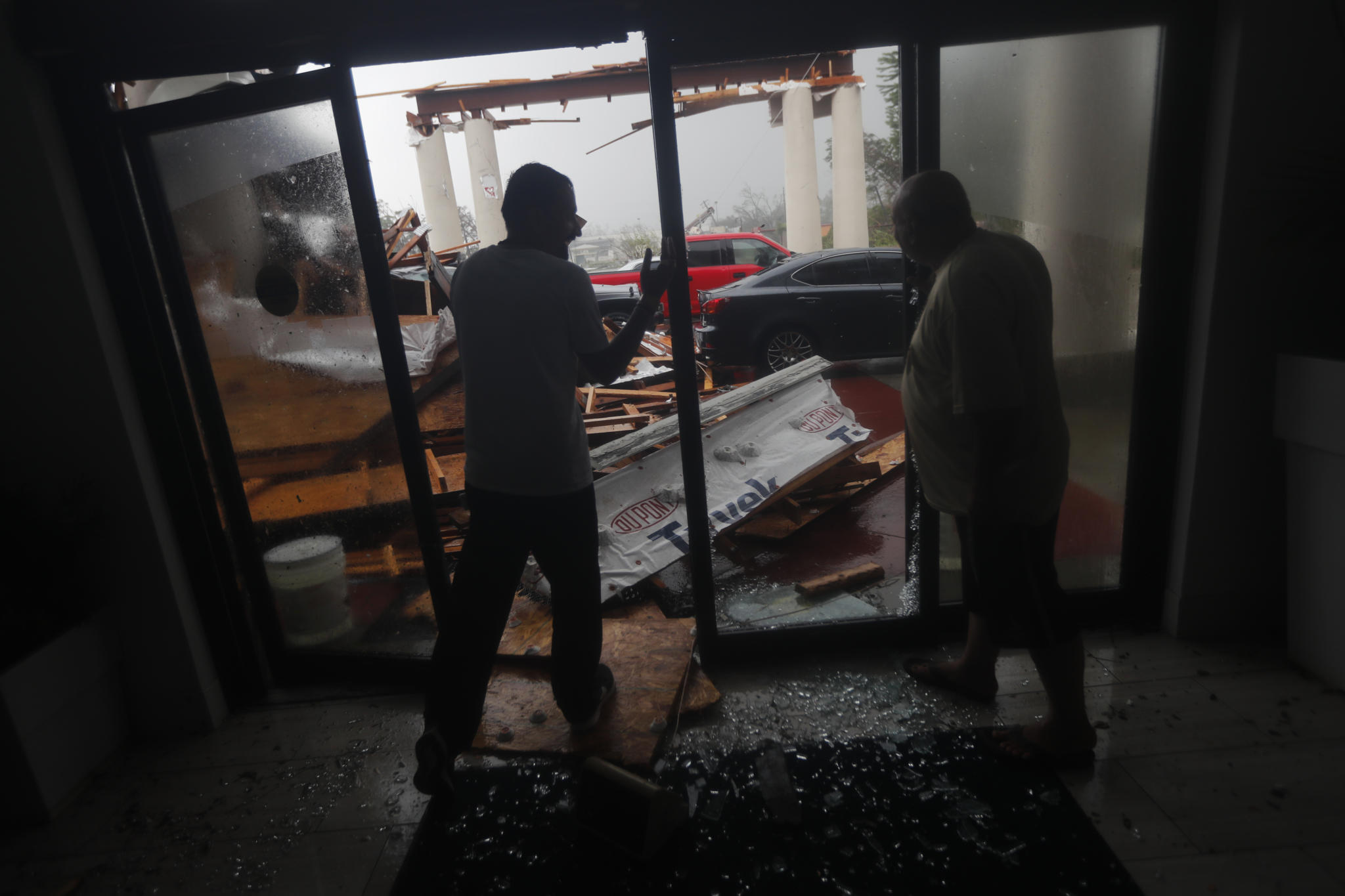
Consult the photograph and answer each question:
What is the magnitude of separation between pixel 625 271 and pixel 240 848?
8803mm

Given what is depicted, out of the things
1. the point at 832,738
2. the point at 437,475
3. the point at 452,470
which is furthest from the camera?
the point at 452,470

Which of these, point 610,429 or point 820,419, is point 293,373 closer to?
point 610,429

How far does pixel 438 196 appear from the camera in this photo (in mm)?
10180

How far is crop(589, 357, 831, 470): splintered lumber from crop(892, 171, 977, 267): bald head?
2.20 m

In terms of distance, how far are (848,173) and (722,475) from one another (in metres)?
1.86

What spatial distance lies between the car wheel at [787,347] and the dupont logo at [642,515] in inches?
154

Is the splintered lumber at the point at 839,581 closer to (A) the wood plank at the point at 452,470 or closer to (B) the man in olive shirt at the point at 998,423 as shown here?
(B) the man in olive shirt at the point at 998,423

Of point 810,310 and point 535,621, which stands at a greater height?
point 810,310

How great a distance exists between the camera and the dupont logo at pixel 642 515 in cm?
361

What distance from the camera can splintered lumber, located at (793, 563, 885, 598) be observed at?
3176mm

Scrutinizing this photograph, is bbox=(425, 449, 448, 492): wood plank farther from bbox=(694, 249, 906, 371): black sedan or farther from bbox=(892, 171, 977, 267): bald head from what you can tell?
bbox=(694, 249, 906, 371): black sedan

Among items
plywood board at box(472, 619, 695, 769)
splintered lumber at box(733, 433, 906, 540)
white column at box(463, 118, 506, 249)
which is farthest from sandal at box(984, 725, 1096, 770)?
white column at box(463, 118, 506, 249)

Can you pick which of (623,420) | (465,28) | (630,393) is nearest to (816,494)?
(623,420)

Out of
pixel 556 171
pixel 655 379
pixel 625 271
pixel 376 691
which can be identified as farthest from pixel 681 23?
pixel 625 271
